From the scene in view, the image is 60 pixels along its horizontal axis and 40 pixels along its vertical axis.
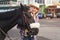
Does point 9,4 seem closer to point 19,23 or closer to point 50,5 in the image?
point 50,5

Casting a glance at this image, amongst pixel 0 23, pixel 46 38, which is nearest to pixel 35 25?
pixel 0 23

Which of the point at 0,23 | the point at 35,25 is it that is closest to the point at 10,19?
the point at 0,23

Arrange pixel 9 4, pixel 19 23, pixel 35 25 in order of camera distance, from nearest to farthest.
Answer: pixel 19 23
pixel 35 25
pixel 9 4

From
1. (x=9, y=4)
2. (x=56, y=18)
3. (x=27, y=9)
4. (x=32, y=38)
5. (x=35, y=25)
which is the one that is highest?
(x=27, y=9)

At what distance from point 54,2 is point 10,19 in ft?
51.3

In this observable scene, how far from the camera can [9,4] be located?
17953 millimetres

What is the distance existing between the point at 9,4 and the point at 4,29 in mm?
14261

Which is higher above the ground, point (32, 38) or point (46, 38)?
point (32, 38)

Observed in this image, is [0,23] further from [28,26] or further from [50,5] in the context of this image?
[50,5]

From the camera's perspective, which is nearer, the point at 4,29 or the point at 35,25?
the point at 4,29

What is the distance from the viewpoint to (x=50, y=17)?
18.7 m

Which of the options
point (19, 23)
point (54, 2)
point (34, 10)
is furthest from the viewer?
point (54, 2)

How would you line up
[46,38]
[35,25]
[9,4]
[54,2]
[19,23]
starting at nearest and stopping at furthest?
[19,23], [35,25], [46,38], [9,4], [54,2]

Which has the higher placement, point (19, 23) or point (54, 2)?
point (19, 23)
